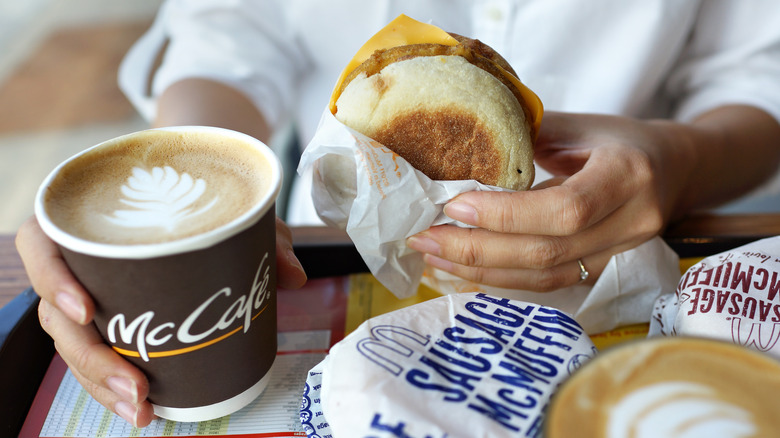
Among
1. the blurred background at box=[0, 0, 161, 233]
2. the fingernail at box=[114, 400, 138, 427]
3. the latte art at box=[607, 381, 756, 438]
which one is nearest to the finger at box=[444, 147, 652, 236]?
the latte art at box=[607, 381, 756, 438]

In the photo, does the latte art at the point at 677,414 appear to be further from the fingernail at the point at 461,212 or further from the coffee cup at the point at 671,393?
the fingernail at the point at 461,212

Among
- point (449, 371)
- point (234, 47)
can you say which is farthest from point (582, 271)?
point (234, 47)

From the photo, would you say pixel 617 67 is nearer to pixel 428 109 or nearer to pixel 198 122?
pixel 428 109

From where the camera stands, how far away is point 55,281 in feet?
1.88

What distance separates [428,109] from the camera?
683 millimetres

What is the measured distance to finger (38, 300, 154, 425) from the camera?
0.61 metres

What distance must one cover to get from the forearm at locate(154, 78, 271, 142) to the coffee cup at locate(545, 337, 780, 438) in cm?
94

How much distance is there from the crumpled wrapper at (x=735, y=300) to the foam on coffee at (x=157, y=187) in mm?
509

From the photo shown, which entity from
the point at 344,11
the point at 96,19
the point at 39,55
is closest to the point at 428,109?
the point at 344,11

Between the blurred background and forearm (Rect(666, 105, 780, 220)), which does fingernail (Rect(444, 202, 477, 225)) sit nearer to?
forearm (Rect(666, 105, 780, 220))

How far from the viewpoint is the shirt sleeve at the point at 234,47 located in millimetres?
1388

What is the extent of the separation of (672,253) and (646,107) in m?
0.74

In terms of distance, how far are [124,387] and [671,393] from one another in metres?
0.52

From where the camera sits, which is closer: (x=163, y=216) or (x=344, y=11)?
(x=163, y=216)
